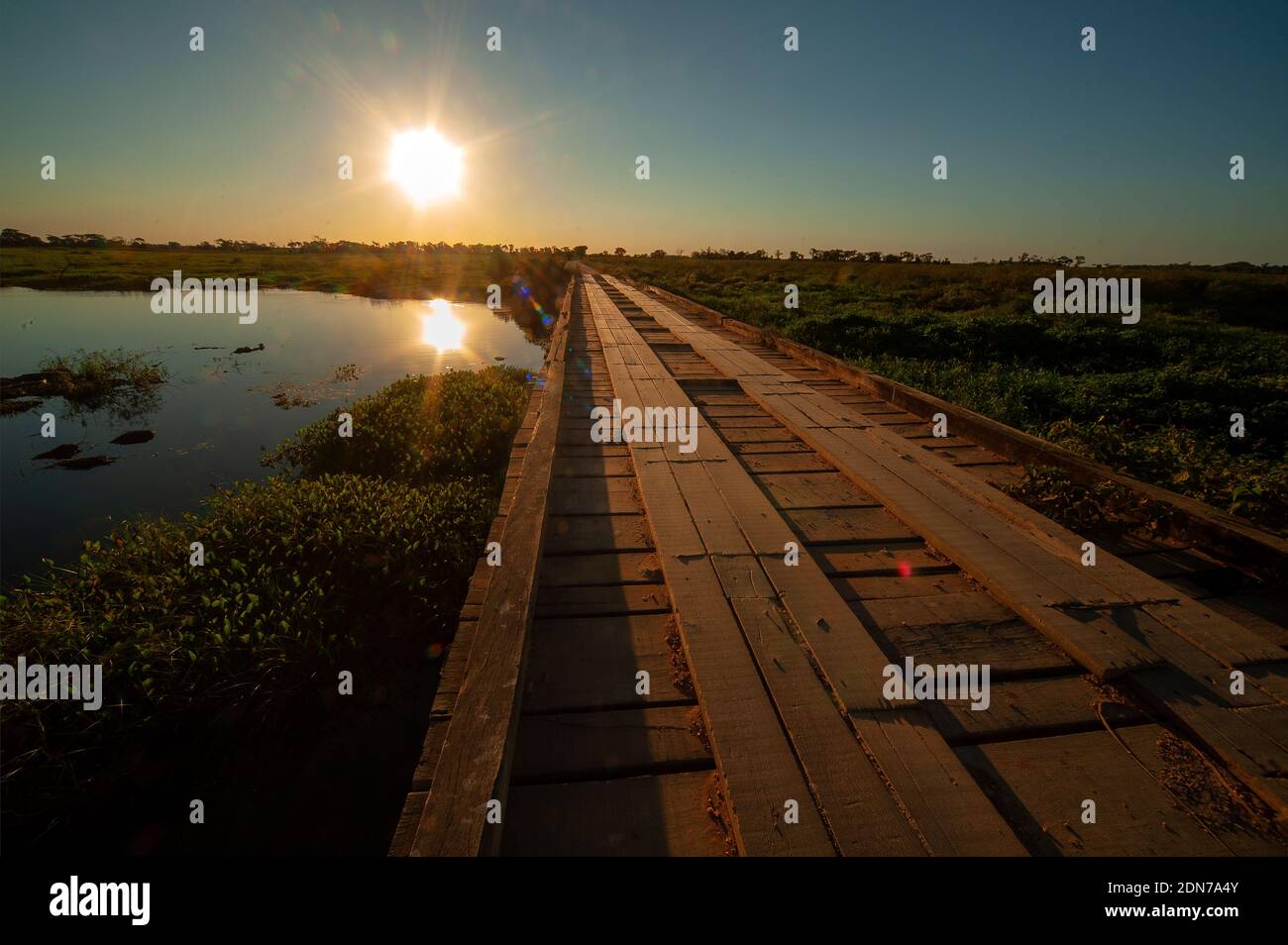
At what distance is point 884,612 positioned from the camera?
260 centimetres

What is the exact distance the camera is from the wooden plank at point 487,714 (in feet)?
4.66

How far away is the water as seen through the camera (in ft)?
26.5

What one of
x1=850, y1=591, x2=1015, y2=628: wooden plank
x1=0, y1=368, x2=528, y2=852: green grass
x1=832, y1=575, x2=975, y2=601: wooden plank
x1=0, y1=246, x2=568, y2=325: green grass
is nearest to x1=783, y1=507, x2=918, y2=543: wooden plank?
x1=832, y1=575, x2=975, y2=601: wooden plank

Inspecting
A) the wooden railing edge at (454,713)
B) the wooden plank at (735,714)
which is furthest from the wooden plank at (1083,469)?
the wooden railing edge at (454,713)

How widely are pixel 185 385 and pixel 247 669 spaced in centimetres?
1518

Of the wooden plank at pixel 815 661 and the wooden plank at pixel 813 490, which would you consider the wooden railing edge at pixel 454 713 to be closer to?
the wooden plank at pixel 815 661

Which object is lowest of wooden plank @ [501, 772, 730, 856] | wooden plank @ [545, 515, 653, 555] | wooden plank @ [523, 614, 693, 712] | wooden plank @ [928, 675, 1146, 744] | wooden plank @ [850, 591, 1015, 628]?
wooden plank @ [501, 772, 730, 856]

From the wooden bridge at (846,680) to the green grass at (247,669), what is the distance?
2.27 m

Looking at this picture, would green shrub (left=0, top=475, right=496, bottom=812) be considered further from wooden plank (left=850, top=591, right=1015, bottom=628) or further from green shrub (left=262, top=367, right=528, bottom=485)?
wooden plank (left=850, top=591, right=1015, bottom=628)

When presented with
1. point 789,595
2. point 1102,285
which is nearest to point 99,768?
point 789,595

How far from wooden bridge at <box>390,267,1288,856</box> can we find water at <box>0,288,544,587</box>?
781 cm

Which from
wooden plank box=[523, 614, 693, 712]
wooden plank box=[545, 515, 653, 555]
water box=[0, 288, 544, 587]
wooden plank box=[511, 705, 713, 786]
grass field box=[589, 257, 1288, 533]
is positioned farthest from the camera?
water box=[0, 288, 544, 587]

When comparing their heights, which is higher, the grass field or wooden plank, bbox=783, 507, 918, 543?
the grass field

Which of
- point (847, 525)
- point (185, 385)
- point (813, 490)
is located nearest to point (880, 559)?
point (847, 525)
